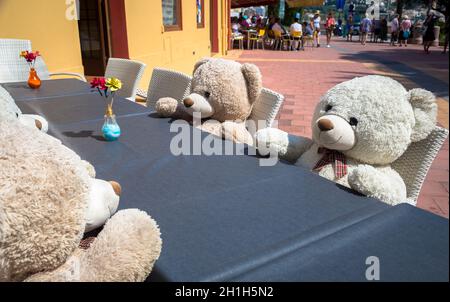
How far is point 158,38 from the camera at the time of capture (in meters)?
7.21

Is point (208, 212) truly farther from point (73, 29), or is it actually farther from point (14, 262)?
point (73, 29)

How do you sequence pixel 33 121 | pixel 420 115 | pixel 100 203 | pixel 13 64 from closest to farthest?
pixel 100 203 < pixel 420 115 < pixel 33 121 < pixel 13 64

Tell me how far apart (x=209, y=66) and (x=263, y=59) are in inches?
393

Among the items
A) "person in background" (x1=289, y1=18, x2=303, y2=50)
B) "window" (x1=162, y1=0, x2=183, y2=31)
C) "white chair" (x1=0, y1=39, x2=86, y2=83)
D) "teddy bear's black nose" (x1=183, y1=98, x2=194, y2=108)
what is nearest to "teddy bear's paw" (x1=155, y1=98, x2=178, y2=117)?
"teddy bear's black nose" (x1=183, y1=98, x2=194, y2=108)

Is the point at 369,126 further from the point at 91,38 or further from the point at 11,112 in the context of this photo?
the point at 91,38

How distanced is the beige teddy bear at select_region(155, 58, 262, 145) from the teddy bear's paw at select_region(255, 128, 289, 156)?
535mm

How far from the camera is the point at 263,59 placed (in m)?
12.1

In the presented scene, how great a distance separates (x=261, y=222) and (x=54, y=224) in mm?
628

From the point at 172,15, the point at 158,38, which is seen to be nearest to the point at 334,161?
the point at 158,38

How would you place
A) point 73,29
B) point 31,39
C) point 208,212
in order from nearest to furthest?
point 208,212 < point 31,39 < point 73,29

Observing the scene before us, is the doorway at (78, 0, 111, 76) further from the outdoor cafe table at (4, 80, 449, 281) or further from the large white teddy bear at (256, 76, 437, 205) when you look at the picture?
the large white teddy bear at (256, 76, 437, 205)

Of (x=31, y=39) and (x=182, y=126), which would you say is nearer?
(x=182, y=126)

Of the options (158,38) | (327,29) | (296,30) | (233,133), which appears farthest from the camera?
(327,29)
